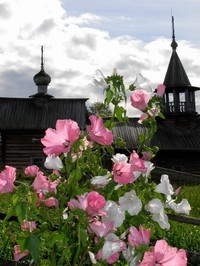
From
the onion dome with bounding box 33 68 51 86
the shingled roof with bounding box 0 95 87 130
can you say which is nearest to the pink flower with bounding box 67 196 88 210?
the shingled roof with bounding box 0 95 87 130

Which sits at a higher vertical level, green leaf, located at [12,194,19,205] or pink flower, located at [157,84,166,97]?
pink flower, located at [157,84,166,97]

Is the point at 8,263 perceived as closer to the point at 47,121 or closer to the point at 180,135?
the point at 47,121

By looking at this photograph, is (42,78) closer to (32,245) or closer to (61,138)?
(61,138)

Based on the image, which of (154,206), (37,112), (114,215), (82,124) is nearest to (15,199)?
(114,215)

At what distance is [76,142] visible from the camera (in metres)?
1.75

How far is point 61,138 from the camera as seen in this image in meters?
1.77

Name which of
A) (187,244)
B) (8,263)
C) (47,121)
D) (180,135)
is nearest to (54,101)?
(47,121)

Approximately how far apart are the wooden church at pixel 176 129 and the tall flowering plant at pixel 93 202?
20.3 metres

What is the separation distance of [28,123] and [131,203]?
66.1ft

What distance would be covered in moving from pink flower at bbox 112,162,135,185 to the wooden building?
1906cm

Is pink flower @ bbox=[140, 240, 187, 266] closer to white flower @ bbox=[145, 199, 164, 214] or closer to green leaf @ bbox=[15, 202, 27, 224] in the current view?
white flower @ bbox=[145, 199, 164, 214]

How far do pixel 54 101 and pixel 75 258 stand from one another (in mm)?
22166

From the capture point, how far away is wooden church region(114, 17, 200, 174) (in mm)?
23375

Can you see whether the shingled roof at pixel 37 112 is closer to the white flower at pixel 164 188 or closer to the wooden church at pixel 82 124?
the wooden church at pixel 82 124
